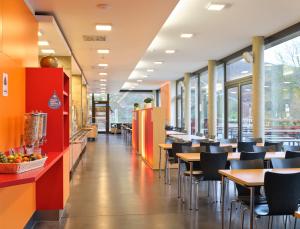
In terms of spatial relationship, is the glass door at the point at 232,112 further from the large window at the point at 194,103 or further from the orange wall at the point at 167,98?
the orange wall at the point at 167,98

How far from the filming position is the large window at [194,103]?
1731 cm

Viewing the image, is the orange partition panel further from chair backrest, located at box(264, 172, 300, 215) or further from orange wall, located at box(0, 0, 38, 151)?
chair backrest, located at box(264, 172, 300, 215)

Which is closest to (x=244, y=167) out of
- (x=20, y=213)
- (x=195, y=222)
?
(x=195, y=222)

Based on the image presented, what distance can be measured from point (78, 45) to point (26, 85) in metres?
4.19

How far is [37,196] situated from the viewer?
17.2ft

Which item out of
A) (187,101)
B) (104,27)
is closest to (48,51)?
(104,27)

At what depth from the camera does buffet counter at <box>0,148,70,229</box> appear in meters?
3.92

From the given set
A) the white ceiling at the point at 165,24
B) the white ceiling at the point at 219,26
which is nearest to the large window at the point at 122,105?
the white ceiling at the point at 219,26

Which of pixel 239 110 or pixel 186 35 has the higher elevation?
pixel 186 35

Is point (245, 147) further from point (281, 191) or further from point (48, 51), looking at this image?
point (48, 51)

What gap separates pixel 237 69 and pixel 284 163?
7568mm

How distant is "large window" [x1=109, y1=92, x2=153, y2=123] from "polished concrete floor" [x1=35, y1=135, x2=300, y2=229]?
1997 centimetres

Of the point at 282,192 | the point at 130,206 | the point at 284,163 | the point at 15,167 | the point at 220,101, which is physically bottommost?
the point at 130,206

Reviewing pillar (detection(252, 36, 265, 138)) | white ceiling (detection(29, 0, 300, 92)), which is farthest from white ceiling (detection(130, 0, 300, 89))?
pillar (detection(252, 36, 265, 138))
